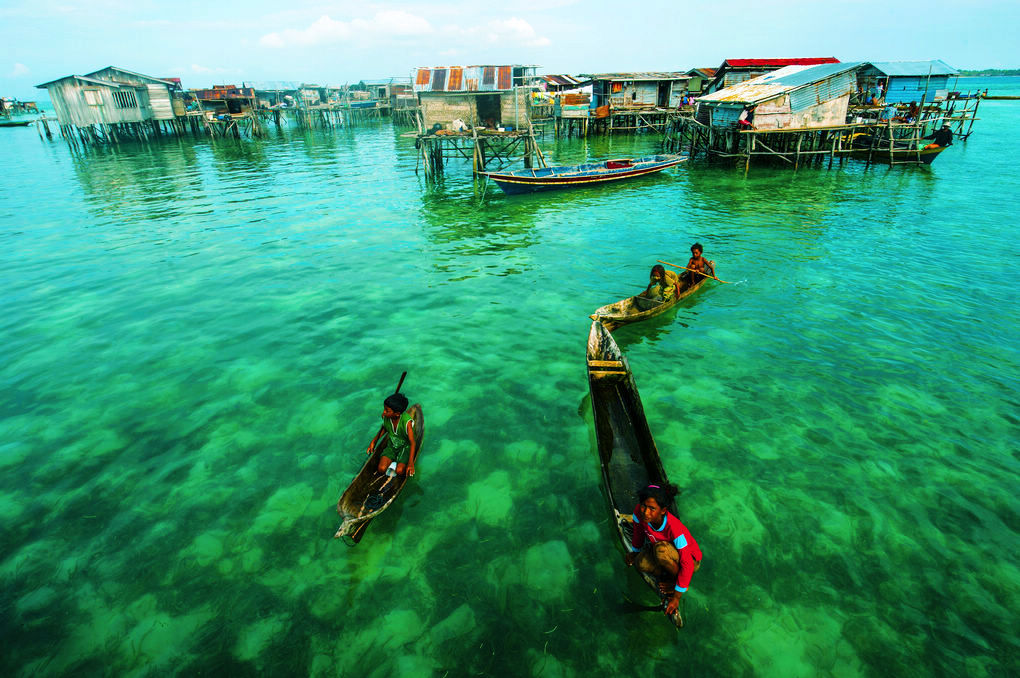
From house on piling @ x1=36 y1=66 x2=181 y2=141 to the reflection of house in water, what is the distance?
3869cm

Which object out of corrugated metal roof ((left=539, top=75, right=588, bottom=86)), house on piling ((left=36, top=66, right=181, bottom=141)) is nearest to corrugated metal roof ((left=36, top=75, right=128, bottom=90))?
house on piling ((left=36, top=66, right=181, bottom=141))

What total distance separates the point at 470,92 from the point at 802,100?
2282 cm

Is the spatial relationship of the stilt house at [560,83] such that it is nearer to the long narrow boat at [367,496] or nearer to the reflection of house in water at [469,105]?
the reflection of house in water at [469,105]

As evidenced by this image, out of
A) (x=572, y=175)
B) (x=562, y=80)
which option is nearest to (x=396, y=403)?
(x=572, y=175)

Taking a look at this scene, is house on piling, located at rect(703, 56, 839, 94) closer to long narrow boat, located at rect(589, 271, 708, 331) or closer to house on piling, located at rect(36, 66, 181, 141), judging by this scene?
long narrow boat, located at rect(589, 271, 708, 331)

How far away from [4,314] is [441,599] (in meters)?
16.6

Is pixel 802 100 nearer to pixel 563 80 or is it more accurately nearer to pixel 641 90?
pixel 641 90

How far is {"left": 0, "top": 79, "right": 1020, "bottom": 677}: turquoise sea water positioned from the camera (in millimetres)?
5652

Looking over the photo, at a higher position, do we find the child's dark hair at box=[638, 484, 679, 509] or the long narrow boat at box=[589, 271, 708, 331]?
the child's dark hair at box=[638, 484, 679, 509]

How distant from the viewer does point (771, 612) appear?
5.84m

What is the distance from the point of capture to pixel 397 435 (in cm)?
742

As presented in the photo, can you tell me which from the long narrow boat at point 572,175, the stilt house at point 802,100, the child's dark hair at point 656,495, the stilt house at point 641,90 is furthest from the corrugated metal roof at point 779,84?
the child's dark hair at point 656,495

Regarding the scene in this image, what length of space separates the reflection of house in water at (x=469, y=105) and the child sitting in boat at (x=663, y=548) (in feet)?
96.6

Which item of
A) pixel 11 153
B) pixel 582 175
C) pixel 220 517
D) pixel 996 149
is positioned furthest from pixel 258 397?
pixel 11 153
